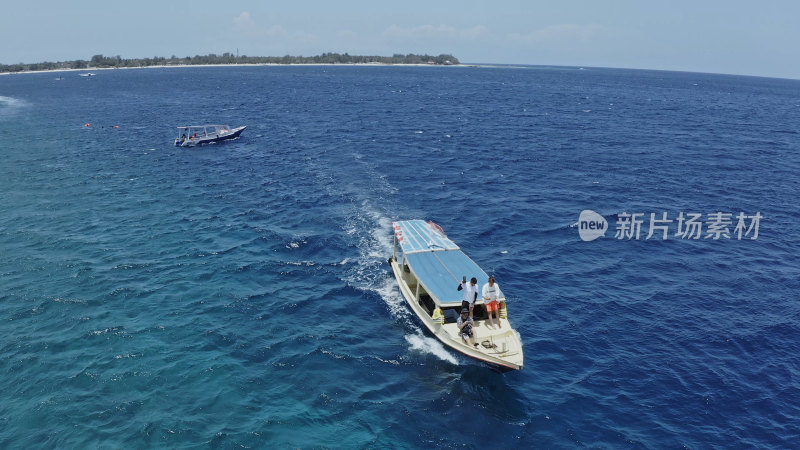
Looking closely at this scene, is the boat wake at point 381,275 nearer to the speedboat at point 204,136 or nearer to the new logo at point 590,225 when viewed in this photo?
the new logo at point 590,225

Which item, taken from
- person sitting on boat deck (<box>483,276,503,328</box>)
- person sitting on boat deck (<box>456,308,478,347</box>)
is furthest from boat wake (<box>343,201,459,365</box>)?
person sitting on boat deck (<box>483,276,503,328</box>)

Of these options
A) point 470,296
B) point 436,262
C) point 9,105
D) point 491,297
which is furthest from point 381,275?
point 9,105

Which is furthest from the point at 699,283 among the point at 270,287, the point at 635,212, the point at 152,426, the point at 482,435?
the point at 152,426

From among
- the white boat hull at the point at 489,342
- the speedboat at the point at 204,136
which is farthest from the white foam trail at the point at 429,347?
the speedboat at the point at 204,136

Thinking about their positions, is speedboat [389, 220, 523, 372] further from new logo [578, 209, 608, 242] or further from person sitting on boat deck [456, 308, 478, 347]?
new logo [578, 209, 608, 242]

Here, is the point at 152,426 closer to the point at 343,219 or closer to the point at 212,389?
the point at 212,389

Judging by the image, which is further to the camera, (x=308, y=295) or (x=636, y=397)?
(x=308, y=295)
